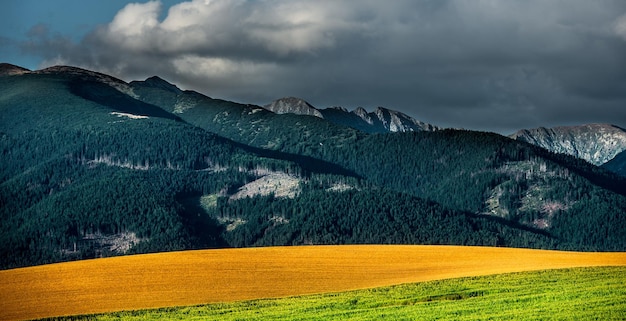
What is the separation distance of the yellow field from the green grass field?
367 inches

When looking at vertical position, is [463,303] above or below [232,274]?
below

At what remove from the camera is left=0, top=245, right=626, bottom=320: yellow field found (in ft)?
348

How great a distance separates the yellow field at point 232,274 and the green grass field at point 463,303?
367 inches

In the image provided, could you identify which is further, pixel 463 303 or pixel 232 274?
pixel 232 274

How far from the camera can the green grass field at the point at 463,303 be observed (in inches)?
3012

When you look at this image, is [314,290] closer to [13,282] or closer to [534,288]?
[534,288]

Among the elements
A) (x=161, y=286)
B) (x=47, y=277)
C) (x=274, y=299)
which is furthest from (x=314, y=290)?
(x=47, y=277)

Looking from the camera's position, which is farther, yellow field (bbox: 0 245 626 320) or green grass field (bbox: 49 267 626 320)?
yellow field (bbox: 0 245 626 320)

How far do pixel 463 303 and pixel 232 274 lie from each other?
1882 inches

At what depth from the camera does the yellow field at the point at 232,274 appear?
106 meters

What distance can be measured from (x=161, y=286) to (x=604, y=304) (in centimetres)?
5738

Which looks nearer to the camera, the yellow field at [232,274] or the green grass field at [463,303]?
the green grass field at [463,303]

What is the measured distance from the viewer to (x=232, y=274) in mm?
126000

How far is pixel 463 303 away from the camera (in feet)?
279
